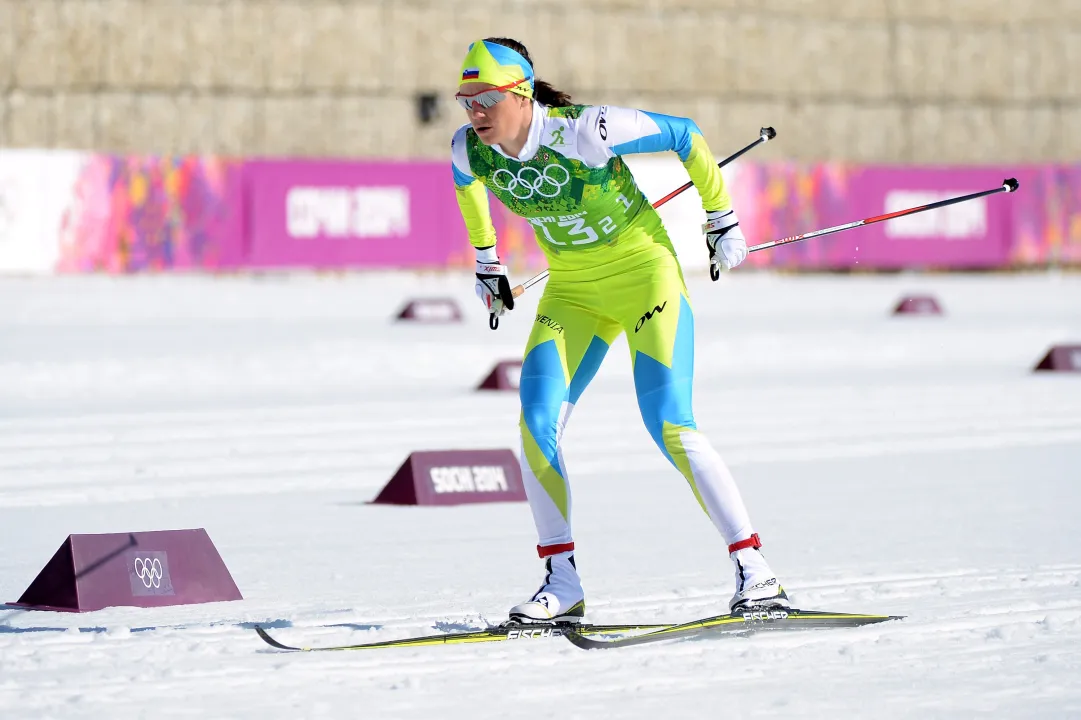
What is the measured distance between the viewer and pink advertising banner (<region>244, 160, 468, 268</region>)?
2506 cm

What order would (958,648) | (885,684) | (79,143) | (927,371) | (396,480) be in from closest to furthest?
(885,684), (958,648), (396,480), (927,371), (79,143)

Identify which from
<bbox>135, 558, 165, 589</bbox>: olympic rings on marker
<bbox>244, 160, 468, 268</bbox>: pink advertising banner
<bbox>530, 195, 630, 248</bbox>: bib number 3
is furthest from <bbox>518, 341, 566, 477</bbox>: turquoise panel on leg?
<bbox>244, 160, 468, 268</bbox>: pink advertising banner

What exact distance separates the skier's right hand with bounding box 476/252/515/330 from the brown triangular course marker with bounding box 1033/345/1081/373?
901cm

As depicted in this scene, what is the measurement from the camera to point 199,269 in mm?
24922

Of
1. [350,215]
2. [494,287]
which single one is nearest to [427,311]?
[350,215]

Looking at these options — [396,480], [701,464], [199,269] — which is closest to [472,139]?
[701,464]

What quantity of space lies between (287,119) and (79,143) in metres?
3.31

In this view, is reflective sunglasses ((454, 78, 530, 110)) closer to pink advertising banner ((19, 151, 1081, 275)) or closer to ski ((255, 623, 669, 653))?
ski ((255, 623, 669, 653))

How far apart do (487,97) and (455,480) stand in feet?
10.7

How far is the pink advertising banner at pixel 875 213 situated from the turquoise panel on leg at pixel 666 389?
Answer: 2290 centimetres

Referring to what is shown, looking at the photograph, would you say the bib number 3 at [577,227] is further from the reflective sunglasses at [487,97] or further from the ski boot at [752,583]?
the ski boot at [752,583]

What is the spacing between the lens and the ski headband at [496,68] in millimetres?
5207

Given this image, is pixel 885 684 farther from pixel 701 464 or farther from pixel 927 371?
pixel 927 371

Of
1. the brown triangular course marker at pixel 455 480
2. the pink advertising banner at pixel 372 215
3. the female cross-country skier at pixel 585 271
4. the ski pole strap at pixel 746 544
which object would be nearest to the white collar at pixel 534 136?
the female cross-country skier at pixel 585 271
